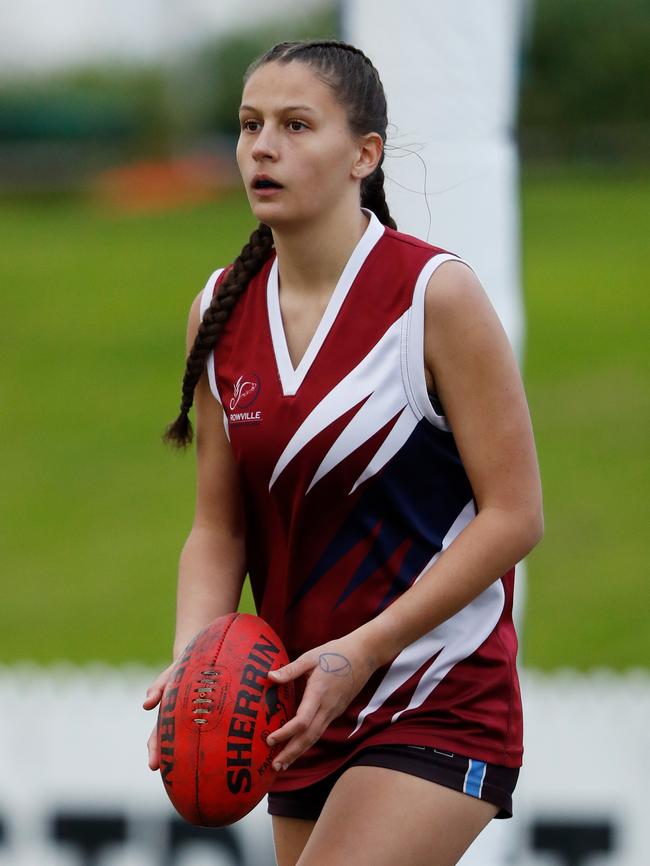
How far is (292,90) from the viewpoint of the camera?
107 inches

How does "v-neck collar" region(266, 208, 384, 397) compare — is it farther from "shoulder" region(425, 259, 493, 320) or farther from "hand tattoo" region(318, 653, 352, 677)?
"hand tattoo" region(318, 653, 352, 677)

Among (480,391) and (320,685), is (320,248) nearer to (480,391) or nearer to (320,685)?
(480,391)

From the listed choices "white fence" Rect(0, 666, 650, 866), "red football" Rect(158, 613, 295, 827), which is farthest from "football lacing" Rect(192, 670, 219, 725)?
"white fence" Rect(0, 666, 650, 866)

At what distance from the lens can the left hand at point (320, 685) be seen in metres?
2.57

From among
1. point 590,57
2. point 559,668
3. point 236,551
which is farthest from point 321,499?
point 590,57

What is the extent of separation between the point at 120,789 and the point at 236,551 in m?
2.90

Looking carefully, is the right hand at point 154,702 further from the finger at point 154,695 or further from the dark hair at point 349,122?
the dark hair at point 349,122

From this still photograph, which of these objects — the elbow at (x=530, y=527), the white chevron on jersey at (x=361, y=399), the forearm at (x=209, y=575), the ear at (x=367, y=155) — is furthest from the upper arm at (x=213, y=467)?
the elbow at (x=530, y=527)

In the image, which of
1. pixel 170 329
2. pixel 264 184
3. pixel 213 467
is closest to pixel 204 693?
pixel 213 467

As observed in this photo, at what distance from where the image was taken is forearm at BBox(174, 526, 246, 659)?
3000mm

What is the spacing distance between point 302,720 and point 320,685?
0.21ft

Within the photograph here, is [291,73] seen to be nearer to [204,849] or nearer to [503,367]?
[503,367]

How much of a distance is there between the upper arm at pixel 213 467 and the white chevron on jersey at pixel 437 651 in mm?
457

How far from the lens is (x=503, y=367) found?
8.75ft
